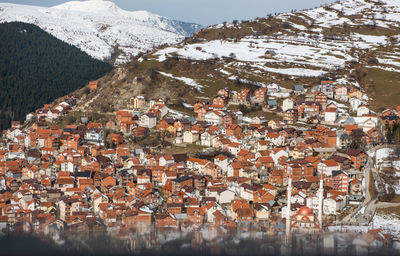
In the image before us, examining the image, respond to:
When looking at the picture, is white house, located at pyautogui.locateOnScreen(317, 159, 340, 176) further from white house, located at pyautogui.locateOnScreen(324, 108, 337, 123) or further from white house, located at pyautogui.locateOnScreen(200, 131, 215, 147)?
white house, located at pyautogui.locateOnScreen(324, 108, 337, 123)

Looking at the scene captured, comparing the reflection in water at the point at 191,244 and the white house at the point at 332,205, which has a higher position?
the white house at the point at 332,205

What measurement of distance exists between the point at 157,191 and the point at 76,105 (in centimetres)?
2812

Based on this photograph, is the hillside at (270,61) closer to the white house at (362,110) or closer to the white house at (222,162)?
the white house at (362,110)

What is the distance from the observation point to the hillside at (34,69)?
7312 cm

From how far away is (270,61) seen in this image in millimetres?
64062

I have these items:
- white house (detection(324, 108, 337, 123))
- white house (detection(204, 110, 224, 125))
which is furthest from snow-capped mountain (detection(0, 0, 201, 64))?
white house (detection(324, 108, 337, 123))

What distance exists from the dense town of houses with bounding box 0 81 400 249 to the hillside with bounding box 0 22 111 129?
22.3 metres

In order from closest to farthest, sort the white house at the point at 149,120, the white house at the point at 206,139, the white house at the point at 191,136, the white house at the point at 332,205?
the white house at the point at 332,205 → the white house at the point at 206,139 → the white house at the point at 191,136 → the white house at the point at 149,120

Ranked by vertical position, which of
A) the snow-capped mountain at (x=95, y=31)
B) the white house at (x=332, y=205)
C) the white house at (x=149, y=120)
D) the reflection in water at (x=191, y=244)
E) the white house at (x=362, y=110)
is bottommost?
the reflection in water at (x=191, y=244)

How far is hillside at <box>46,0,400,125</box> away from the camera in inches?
2100

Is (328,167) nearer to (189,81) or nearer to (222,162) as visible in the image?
(222,162)

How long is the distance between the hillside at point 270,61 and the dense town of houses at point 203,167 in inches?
143

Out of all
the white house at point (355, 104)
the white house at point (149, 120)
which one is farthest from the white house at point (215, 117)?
the white house at point (355, 104)

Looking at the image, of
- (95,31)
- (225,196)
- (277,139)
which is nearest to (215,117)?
(277,139)
